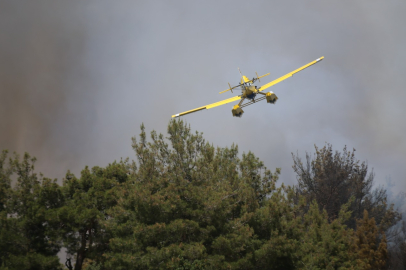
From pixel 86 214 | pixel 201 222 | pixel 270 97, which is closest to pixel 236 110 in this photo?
pixel 270 97

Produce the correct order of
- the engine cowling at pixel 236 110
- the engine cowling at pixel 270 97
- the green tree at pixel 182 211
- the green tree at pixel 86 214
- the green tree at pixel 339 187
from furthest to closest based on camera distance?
the green tree at pixel 339 187, the engine cowling at pixel 236 110, the engine cowling at pixel 270 97, the green tree at pixel 86 214, the green tree at pixel 182 211

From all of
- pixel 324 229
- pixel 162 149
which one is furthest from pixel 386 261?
pixel 162 149

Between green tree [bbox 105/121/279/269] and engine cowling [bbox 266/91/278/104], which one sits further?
engine cowling [bbox 266/91/278/104]

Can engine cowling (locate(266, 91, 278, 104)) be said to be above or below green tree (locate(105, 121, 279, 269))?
above

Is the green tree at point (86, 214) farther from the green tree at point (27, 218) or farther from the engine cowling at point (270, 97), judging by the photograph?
the engine cowling at point (270, 97)

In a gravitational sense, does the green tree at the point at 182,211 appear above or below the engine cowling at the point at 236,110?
below

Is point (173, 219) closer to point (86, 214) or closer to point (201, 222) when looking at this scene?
point (201, 222)

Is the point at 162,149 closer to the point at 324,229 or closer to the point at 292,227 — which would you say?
the point at 292,227

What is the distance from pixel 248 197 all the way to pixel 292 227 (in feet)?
8.32

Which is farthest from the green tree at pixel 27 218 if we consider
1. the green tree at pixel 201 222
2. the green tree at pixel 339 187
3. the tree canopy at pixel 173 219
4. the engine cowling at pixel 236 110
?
the green tree at pixel 339 187

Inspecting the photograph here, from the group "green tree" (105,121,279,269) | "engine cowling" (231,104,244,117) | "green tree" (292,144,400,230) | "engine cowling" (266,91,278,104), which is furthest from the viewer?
"green tree" (292,144,400,230)

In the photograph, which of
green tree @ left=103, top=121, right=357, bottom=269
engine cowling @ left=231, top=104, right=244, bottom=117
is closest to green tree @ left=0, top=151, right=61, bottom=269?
green tree @ left=103, top=121, right=357, bottom=269

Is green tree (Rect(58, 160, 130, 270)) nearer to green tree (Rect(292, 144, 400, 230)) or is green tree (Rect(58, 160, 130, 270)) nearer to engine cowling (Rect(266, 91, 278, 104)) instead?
engine cowling (Rect(266, 91, 278, 104))

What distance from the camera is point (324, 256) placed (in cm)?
1781
